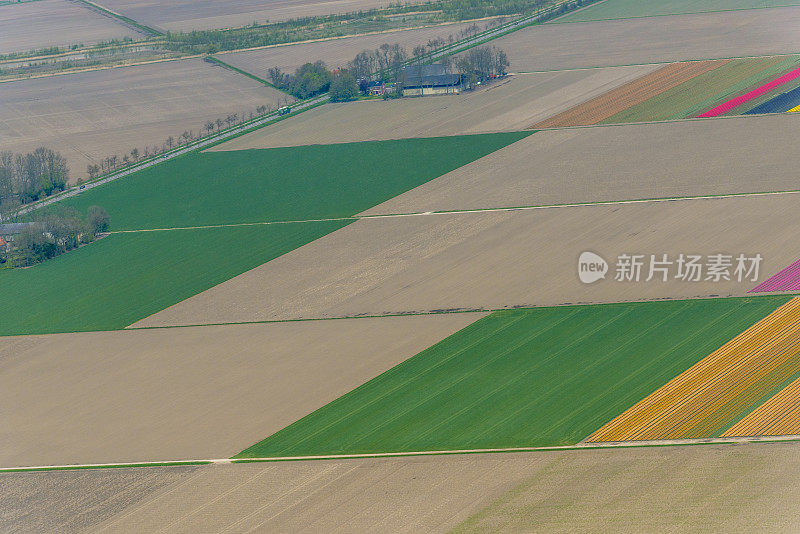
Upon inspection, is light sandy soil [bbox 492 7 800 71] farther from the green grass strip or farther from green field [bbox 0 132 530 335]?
green field [bbox 0 132 530 335]

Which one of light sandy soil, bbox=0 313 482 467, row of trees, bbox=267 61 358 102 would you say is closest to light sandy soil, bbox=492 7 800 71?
row of trees, bbox=267 61 358 102

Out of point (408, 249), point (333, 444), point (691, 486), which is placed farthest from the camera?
point (408, 249)

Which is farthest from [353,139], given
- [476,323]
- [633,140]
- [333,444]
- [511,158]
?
[333,444]

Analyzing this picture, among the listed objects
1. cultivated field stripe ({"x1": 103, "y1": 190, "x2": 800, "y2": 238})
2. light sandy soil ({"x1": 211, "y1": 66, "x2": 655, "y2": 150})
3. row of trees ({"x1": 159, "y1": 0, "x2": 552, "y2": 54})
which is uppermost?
row of trees ({"x1": 159, "y1": 0, "x2": 552, "y2": 54})

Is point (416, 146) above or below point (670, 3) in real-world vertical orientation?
below

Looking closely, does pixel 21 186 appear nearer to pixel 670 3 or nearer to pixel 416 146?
pixel 416 146

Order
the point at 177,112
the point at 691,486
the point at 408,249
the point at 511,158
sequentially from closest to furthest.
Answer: the point at 691,486 → the point at 408,249 → the point at 511,158 → the point at 177,112

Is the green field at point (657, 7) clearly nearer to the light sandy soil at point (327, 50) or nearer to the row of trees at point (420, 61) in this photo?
the light sandy soil at point (327, 50)

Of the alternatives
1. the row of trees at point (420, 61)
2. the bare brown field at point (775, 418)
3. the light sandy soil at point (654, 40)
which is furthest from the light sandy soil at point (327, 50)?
the bare brown field at point (775, 418)
